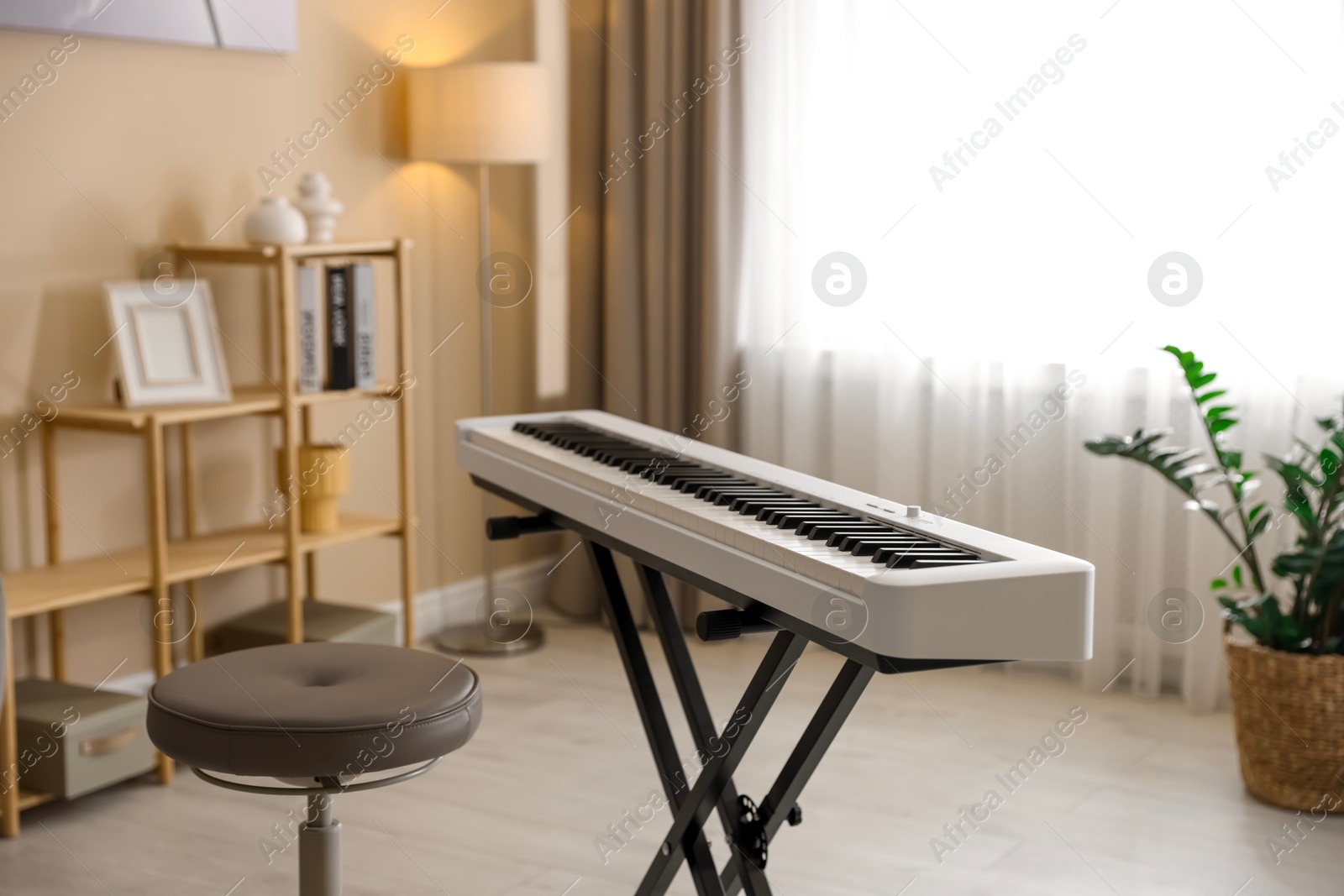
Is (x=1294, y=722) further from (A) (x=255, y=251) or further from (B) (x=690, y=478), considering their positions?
(A) (x=255, y=251)

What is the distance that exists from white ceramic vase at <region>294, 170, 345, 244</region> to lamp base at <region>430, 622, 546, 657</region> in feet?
4.04

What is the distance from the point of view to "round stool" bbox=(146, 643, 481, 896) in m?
1.71

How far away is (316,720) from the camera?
5.63ft

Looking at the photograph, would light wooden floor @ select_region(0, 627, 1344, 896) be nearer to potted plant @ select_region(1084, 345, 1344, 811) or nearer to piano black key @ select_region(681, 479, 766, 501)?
potted plant @ select_region(1084, 345, 1344, 811)

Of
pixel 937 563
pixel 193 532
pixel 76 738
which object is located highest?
pixel 937 563

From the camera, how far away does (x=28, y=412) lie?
3006 millimetres

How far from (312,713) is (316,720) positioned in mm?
21

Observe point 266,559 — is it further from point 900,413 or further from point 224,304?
point 900,413

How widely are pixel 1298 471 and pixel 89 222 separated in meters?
2.64

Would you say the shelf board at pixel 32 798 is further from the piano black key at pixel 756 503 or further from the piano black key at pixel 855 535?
the piano black key at pixel 855 535

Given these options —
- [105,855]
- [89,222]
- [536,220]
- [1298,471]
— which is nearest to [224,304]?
[89,222]

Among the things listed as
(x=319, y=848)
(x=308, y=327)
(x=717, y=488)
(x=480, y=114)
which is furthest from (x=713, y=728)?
(x=480, y=114)

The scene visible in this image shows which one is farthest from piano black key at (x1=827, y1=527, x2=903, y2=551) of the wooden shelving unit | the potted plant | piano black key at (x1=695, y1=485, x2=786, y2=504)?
the wooden shelving unit

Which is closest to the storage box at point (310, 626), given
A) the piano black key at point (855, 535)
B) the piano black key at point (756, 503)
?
the piano black key at point (756, 503)
